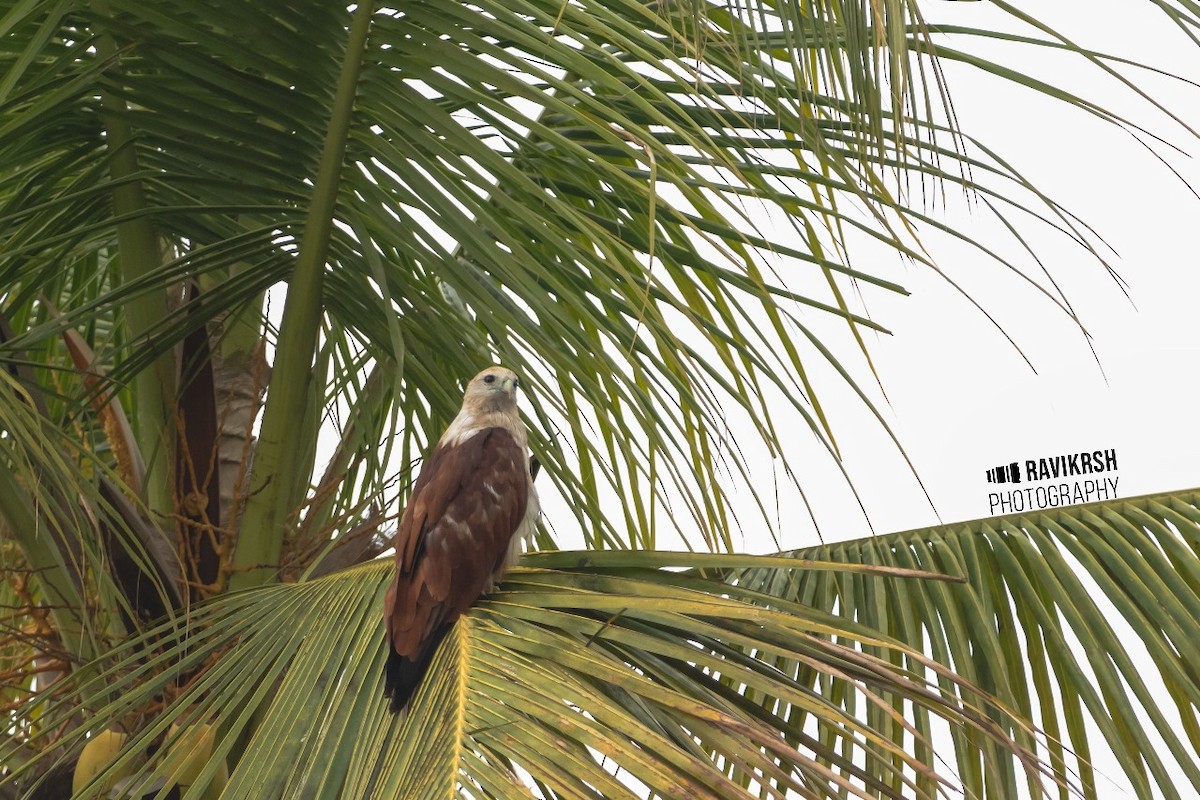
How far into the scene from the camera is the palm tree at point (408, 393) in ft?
4.66

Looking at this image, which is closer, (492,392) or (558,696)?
(558,696)

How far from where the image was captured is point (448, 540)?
166 centimetres

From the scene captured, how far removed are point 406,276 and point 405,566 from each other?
745 mm

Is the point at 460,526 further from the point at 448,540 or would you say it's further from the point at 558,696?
the point at 558,696

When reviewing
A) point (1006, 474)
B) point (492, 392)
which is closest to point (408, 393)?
point (492, 392)

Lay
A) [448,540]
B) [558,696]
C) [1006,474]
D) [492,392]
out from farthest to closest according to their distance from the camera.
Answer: [1006,474], [492,392], [448,540], [558,696]

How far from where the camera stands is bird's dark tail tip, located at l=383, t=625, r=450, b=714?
1.38 metres

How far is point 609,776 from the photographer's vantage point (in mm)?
1089

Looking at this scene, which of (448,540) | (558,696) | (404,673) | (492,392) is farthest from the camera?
(492,392)

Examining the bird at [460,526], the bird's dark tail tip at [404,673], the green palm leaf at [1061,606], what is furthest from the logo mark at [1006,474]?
the bird's dark tail tip at [404,673]

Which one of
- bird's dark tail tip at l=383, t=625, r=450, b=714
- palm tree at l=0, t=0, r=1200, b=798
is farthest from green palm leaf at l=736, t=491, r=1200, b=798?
bird's dark tail tip at l=383, t=625, r=450, b=714

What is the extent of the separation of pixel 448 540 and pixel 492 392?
46 centimetres

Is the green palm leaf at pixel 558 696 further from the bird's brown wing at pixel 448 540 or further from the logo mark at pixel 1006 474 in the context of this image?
the logo mark at pixel 1006 474

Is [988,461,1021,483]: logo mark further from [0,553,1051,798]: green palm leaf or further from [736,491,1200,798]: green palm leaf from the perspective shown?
[0,553,1051,798]: green palm leaf
